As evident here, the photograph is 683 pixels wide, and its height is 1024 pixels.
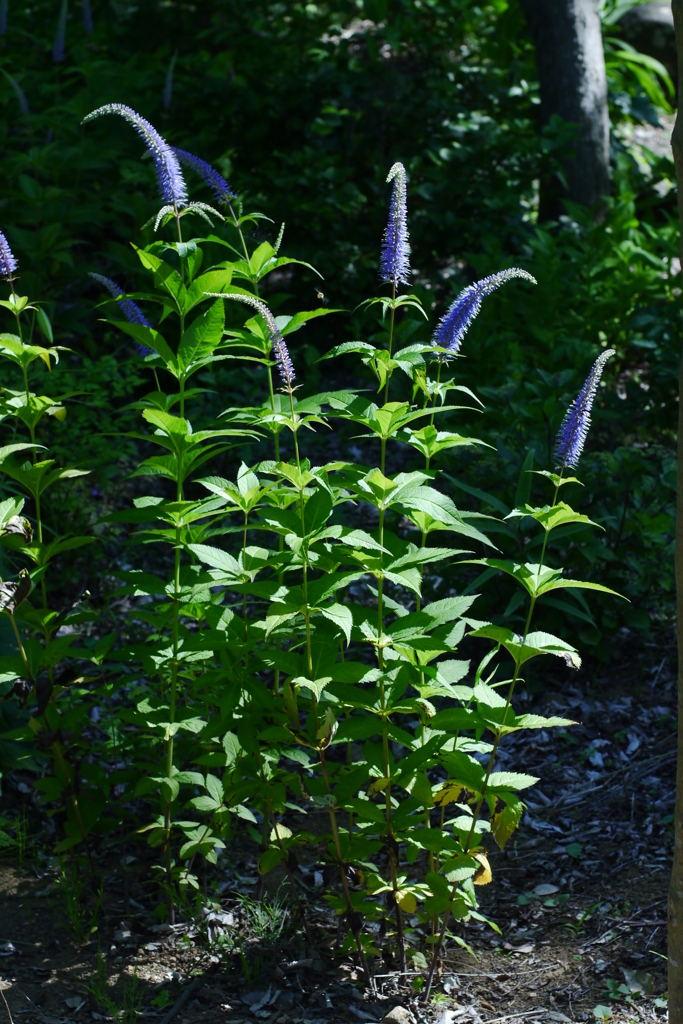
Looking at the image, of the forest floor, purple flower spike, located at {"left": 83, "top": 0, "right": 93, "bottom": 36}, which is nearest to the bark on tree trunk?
the forest floor

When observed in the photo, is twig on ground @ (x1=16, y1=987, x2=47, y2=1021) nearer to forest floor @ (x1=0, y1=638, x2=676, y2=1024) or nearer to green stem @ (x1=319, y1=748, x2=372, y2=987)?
forest floor @ (x1=0, y1=638, x2=676, y2=1024)

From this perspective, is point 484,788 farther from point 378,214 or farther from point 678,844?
point 378,214

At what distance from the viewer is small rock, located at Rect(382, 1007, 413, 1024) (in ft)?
7.48

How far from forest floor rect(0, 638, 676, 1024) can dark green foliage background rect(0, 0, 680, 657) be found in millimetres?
852

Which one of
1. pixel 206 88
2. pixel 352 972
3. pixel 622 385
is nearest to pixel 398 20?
pixel 206 88

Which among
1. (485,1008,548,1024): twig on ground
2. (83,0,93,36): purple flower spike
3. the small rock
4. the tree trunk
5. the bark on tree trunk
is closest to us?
the bark on tree trunk

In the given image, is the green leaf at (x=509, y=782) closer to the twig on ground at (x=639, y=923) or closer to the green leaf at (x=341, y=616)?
the green leaf at (x=341, y=616)

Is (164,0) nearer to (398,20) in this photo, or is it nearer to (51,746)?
(398,20)

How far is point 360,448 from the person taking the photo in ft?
17.8

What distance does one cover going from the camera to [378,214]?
611 centimetres

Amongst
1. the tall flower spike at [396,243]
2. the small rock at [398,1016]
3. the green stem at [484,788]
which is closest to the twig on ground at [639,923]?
the green stem at [484,788]

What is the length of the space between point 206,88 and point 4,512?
4.97 metres

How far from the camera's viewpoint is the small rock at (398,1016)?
228 centimetres

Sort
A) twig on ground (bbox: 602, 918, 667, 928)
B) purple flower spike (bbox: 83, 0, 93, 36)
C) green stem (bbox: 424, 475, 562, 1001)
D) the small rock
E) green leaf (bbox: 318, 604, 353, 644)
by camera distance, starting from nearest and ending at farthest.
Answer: green leaf (bbox: 318, 604, 353, 644) → green stem (bbox: 424, 475, 562, 1001) → the small rock → twig on ground (bbox: 602, 918, 667, 928) → purple flower spike (bbox: 83, 0, 93, 36)
